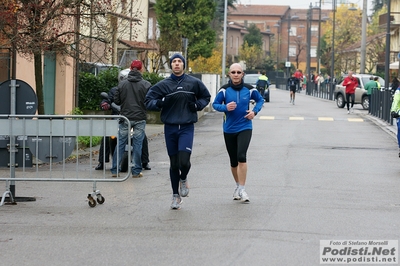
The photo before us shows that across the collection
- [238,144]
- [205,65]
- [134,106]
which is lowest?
[238,144]

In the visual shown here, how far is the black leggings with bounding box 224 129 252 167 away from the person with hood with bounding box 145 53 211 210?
81 centimetres

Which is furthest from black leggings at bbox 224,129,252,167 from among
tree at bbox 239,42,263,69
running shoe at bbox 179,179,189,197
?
tree at bbox 239,42,263,69

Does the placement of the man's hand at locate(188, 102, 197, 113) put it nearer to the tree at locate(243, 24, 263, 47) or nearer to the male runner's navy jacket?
the male runner's navy jacket

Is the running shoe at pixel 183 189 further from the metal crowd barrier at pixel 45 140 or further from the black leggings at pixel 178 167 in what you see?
the metal crowd barrier at pixel 45 140

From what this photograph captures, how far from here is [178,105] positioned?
10.0 metres

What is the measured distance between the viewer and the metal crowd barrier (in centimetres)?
1045

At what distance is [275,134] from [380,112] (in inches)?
360

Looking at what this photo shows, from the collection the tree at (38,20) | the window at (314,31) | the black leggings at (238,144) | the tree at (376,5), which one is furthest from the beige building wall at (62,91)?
the window at (314,31)

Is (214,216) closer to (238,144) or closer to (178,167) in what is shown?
(178,167)

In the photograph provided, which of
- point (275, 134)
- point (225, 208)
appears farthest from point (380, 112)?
point (225, 208)

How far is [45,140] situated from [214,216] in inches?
99.7

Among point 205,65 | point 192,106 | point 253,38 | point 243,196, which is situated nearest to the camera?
point 192,106

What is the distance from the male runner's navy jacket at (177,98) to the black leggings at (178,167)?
0.40 meters

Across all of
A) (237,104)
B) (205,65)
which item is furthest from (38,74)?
(205,65)
